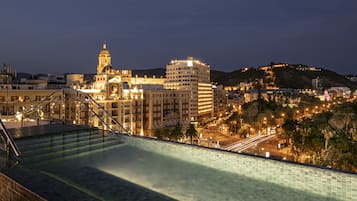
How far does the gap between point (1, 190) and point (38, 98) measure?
34850 mm

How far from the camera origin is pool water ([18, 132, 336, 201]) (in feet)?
19.0

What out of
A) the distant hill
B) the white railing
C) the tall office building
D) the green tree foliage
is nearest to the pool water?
the white railing

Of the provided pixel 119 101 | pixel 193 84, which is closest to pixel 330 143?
pixel 119 101

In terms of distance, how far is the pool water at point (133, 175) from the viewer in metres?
5.80

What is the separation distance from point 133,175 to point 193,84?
2174 inches

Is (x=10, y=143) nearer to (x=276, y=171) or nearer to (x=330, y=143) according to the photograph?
(x=276, y=171)

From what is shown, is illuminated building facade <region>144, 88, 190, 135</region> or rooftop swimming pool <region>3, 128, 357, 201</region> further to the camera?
illuminated building facade <region>144, 88, 190, 135</region>

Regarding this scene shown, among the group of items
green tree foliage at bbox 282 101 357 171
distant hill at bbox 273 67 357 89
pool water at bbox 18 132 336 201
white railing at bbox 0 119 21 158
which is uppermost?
distant hill at bbox 273 67 357 89

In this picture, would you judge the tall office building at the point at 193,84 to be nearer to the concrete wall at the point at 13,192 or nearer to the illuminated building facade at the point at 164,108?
the illuminated building facade at the point at 164,108

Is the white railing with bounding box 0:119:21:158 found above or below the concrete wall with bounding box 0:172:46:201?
above

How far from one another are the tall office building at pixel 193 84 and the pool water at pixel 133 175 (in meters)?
48.9

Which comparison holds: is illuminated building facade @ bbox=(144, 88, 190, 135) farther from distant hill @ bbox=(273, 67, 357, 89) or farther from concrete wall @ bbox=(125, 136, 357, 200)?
distant hill @ bbox=(273, 67, 357, 89)

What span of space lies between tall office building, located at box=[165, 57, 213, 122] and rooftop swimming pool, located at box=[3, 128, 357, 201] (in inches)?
1923

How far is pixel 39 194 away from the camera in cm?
396
